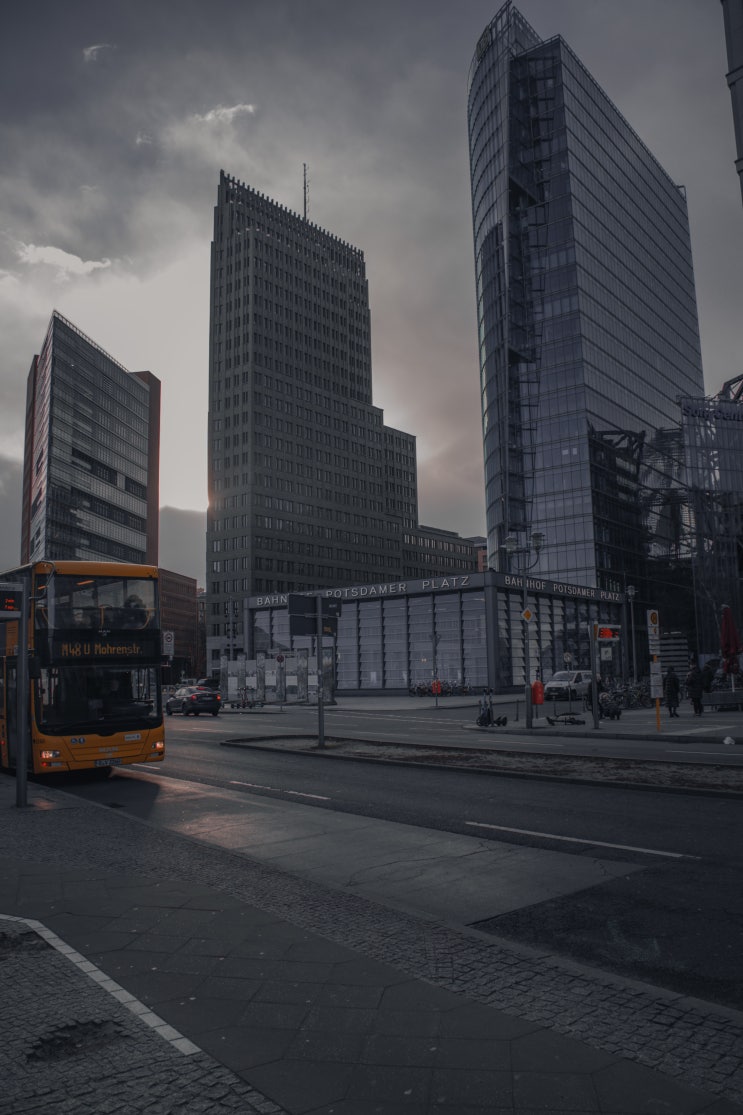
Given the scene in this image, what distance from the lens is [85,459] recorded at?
4852 inches

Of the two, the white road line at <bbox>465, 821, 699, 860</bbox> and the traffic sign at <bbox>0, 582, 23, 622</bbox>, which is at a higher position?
the traffic sign at <bbox>0, 582, 23, 622</bbox>

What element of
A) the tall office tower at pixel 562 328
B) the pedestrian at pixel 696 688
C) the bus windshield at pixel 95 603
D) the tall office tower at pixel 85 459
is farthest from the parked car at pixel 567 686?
Answer: the tall office tower at pixel 85 459

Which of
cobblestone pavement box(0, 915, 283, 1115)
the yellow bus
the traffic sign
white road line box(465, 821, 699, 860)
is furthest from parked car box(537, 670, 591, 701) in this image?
cobblestone pavement box(0, 915, 283, 1115)

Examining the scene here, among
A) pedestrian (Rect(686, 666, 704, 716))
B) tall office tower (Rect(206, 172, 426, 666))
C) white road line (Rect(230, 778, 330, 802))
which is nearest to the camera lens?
white road line (Rect(230, 778, 330, 802))

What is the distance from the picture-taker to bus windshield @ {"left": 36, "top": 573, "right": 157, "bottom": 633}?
14625 mm

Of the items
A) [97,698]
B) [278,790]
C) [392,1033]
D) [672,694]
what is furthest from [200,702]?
[392,1033]

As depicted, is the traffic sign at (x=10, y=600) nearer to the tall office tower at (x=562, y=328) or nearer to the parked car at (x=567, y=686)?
the parked car at (x=567, y=686)

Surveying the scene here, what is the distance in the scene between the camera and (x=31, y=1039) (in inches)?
160

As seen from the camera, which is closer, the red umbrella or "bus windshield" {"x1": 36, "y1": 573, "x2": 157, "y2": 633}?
"bus windshield" {"x1": 36, "y1": 573, "x2": 157, "y2": 633}

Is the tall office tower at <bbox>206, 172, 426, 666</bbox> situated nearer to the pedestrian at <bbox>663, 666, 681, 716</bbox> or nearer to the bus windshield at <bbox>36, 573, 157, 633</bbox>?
the pedestrian at <bbox>663, 666, 681, 716</bbox>

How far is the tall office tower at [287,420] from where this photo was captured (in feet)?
420

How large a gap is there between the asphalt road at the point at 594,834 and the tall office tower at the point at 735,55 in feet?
33.5

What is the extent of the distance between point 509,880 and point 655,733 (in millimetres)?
Answer: 17810

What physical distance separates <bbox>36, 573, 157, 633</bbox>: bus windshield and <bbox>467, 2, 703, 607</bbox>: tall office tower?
76332 mm
